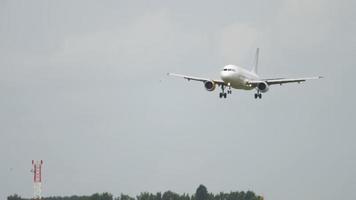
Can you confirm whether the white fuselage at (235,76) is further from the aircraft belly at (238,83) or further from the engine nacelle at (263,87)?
the engine nacelle at (263,87)

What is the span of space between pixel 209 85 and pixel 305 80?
665 inches

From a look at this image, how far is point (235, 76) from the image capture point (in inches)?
7411

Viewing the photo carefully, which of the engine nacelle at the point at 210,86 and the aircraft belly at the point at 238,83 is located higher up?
the engine nacelle at the point at 210,86

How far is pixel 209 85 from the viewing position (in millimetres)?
193625

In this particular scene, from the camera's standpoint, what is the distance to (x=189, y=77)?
19850cm

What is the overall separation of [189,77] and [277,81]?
15173mm

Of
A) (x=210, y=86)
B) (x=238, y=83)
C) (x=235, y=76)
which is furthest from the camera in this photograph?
(x=210, y=86)

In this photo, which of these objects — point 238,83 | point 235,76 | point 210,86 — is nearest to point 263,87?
point 238,83

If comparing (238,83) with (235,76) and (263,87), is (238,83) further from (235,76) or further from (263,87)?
(263,87)

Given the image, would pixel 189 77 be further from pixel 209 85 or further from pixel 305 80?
pixel 305 80

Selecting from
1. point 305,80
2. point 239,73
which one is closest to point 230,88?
point 239,73

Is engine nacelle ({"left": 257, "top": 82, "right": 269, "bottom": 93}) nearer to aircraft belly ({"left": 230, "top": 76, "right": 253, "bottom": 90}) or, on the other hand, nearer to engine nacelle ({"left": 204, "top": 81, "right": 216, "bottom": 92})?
aircraft belly ({"left": 230, "top": 76, "right": 253, "bottom": 90})

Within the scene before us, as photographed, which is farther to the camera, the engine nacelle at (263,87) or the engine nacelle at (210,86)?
the engine nacelle at (263,87)

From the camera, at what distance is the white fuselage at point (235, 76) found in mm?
187125
